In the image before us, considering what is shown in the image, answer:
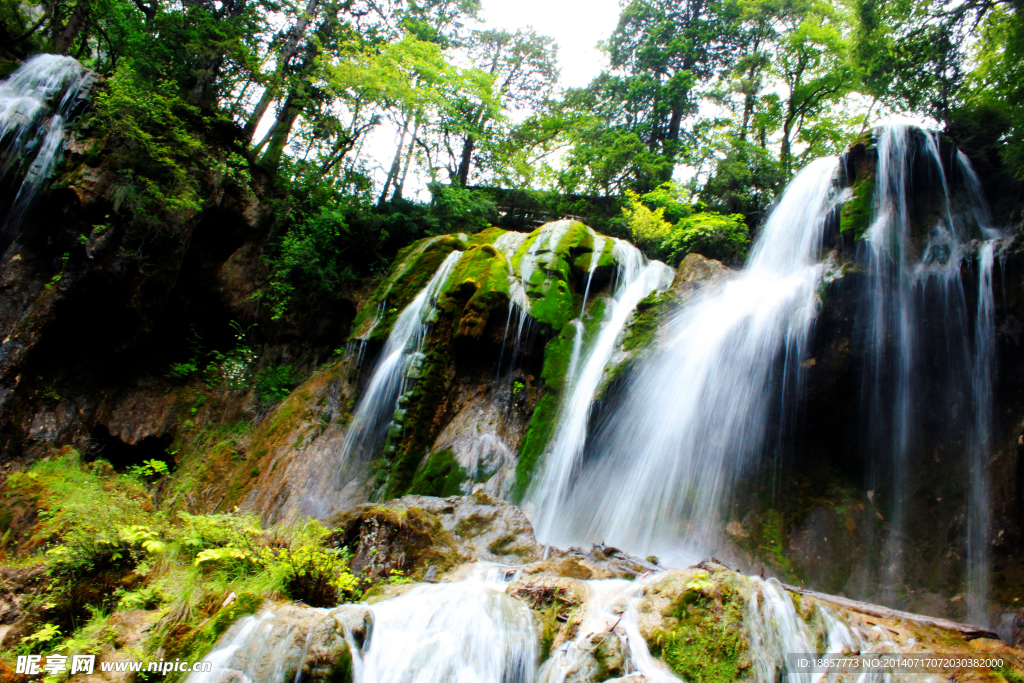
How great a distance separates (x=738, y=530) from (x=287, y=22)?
1958cm

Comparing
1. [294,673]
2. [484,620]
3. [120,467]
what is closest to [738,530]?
[484,620]

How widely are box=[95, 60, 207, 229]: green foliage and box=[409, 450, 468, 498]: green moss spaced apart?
7.95 metres

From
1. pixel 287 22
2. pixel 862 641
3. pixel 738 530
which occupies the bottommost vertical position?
pixel 862 641

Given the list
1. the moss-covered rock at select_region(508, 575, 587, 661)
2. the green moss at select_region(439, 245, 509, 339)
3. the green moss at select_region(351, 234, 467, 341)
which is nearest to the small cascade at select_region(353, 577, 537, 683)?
the moss-covered rock at select_region(508, 575, 587, 661)

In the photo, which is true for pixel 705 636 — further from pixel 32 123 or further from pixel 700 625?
pixel 32 123

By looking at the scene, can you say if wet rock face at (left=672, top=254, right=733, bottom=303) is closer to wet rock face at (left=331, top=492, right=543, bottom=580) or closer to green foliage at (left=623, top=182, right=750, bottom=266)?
green foliage at (left=623, top=182, right=750, bottom=266)

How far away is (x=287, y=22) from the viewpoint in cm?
1652

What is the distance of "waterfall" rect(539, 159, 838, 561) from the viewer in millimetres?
6766

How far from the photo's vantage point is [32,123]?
1012 cm

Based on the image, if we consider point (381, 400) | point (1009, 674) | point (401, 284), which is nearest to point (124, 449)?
point (381, 400)

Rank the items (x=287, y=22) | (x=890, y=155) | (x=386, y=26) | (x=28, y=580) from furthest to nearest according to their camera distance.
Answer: (x=386, y=26), (x=287, y=22), (x=890, y=155), (x=28, y=580)

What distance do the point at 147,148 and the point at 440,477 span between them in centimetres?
933

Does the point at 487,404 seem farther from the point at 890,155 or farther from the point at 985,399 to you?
the point at 890,155

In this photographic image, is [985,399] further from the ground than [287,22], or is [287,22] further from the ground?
[287,22]
